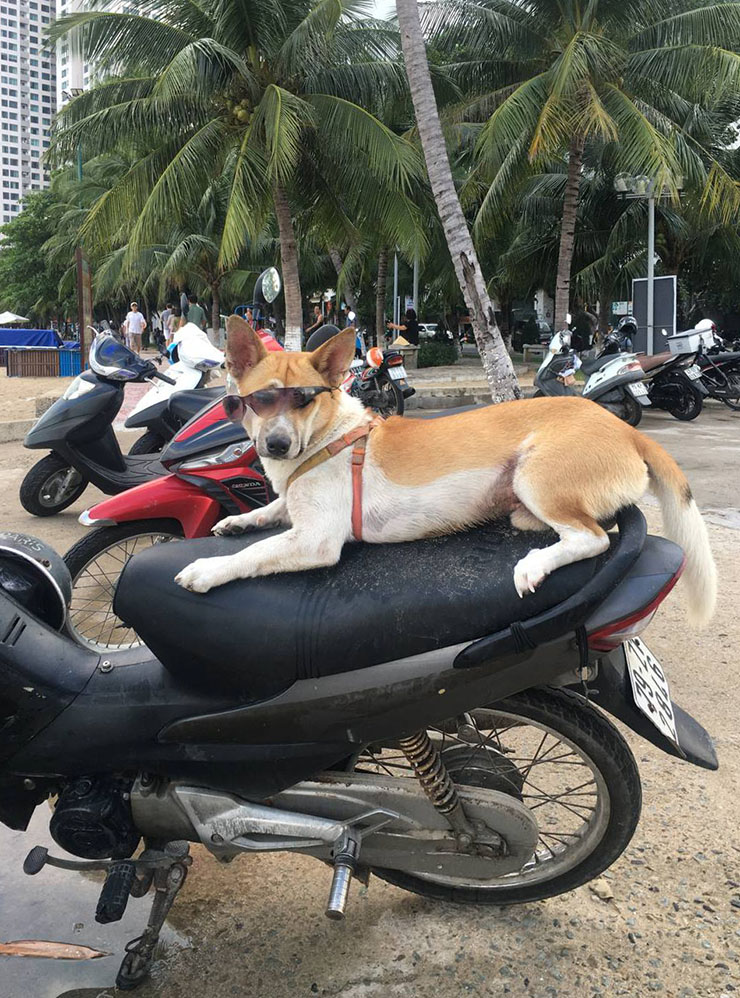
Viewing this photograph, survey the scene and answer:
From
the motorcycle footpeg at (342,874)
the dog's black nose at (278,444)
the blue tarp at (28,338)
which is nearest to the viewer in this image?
the motorcycle footpeg at (342,874)

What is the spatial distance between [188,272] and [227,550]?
1243 inches

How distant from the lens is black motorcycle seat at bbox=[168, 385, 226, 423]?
15.8 feet

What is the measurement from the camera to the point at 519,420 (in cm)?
215

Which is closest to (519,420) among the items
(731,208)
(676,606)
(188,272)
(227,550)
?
(227,550)

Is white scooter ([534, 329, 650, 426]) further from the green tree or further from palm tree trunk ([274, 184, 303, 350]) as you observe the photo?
the green tree

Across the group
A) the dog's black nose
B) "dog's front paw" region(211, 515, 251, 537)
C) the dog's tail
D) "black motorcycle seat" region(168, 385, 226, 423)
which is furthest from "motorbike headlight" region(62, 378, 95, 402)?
the dog's tail

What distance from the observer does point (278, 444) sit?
6.70 feet

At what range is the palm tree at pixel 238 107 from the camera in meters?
12.4

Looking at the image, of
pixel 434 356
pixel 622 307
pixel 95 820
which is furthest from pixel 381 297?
pixel 95 820

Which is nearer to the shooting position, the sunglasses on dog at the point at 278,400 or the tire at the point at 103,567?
the sunglasses on dog at the point at 278,400

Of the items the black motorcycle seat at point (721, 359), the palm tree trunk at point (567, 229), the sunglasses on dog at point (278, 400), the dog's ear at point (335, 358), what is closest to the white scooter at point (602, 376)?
the black motorcycle seat at point (721, 359)

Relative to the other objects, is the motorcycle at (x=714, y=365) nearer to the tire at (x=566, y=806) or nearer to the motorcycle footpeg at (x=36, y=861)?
the tire at (x=566, y=806)

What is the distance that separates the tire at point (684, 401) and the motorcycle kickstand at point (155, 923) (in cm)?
1069

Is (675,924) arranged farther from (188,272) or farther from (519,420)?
(188,272)
